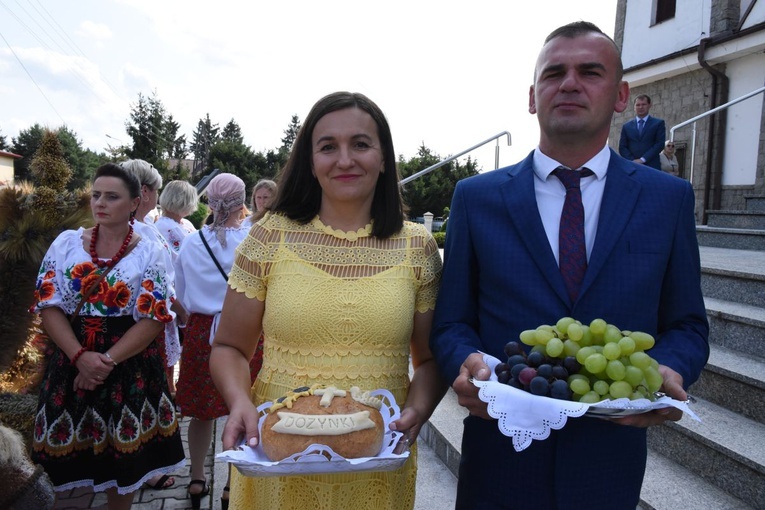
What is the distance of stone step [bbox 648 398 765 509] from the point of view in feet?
8.69

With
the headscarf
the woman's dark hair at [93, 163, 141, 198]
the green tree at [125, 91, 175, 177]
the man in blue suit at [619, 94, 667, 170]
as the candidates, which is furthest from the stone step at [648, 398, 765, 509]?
the green tree at [125, 91, 175, 177]

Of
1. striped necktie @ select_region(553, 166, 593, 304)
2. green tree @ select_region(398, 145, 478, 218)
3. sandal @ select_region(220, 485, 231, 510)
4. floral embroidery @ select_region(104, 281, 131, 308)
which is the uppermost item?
green tree @ select_region(398, 145, 478, 218)

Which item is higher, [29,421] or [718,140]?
[718,140]

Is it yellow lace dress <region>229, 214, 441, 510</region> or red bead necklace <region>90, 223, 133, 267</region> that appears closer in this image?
yellow lace dress <region>229, 214, 441, 510</region>

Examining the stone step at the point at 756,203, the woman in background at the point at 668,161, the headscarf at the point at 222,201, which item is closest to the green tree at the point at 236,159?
the woman in background at the point at 668,161

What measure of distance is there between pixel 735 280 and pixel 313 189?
3788mm

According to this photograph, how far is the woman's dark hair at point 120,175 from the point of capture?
3322 mm

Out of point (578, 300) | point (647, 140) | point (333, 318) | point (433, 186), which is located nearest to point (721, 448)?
point (578, 300)

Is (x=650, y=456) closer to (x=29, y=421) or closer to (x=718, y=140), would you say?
(x=29, y=421)

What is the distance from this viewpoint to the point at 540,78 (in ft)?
5.91

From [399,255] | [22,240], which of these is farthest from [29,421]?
[399,255]

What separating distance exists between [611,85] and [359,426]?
1339 millimetres

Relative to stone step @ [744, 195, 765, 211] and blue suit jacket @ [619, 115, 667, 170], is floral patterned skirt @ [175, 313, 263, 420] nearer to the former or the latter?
blue suit jacket @ [619, 115, 667, 170]

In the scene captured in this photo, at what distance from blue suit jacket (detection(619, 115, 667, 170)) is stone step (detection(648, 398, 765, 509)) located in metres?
6.11
